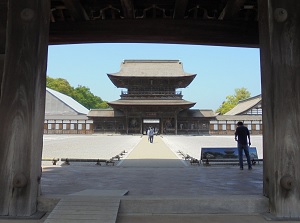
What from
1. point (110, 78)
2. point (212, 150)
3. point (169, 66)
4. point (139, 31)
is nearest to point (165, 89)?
point (169, 66)

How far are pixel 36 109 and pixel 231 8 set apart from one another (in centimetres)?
451

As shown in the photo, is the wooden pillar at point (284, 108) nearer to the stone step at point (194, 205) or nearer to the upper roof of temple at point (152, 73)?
the stone step at point (194, 205)

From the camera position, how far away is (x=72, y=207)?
385cm

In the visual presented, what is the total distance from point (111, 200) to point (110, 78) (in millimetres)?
45347

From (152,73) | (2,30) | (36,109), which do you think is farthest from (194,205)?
(152,73)

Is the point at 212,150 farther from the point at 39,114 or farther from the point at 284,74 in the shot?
the point at 39,114

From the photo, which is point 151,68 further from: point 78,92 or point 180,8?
point 78,92

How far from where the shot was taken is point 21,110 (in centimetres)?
389

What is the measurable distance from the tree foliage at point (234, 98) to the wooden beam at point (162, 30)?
72053 millimetres

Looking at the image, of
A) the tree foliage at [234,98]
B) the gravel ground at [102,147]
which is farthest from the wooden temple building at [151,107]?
the tree foliage at [234,98]

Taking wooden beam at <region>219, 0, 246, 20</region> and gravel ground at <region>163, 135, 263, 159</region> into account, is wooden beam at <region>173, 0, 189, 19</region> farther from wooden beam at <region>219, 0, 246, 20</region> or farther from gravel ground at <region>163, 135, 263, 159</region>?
gravel ground at <region>163, 135, 263, 159</region>

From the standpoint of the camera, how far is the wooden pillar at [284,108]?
3.82 meters

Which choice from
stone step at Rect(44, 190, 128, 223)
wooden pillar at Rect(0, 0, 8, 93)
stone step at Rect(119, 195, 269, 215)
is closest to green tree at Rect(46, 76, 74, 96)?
wooden pillar at Rect(0, 0, 8, 93)

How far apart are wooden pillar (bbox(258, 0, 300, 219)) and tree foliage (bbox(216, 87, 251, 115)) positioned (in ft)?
245
